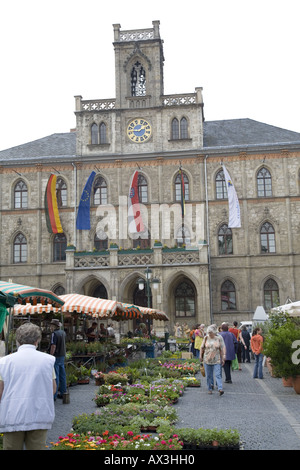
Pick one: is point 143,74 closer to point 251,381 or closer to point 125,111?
point 125,111

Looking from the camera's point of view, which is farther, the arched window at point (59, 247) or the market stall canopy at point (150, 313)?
the arched window at point (59, 247)

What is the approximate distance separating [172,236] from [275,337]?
22.9m

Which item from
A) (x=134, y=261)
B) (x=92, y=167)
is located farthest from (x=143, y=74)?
(x=134, y=261)

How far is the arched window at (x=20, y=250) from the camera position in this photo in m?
37.4

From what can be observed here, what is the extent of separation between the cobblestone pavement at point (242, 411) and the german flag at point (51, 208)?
21948 mm

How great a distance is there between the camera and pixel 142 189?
3728 cm

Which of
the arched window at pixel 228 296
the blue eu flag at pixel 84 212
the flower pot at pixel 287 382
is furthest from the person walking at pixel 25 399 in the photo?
the arched window at pixel 228 296

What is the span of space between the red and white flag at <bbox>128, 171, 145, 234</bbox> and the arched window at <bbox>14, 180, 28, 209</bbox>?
309 inches

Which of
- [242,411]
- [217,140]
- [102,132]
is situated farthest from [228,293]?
[242,411]

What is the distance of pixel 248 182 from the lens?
3647 cm

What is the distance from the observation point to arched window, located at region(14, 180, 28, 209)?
38.0 meters

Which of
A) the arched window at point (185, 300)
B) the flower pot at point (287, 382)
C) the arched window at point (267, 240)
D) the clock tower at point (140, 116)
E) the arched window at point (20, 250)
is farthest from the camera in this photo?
the arched window at point (20, 250)

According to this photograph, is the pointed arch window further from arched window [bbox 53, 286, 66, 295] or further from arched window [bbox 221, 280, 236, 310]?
arched window [bbox 221, 280, 236, 310]

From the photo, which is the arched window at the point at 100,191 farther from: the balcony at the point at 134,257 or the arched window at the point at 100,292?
the arched window at the point at 100,292
